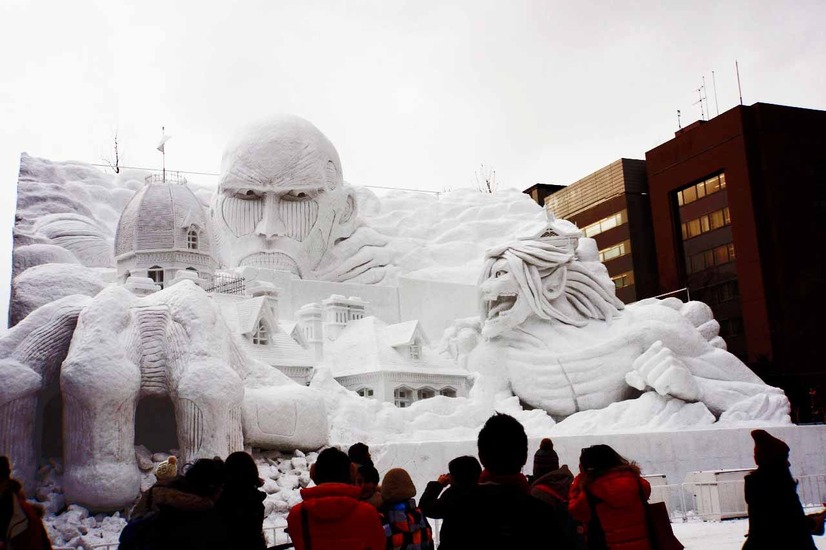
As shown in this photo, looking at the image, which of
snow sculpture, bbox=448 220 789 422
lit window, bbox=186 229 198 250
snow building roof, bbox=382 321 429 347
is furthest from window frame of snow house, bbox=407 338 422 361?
lit window, bbox=186 229 198 250

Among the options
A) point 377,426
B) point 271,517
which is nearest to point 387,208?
point 377,426

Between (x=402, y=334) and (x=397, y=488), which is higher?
(x=402, y=334)

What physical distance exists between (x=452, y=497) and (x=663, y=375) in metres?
14.6

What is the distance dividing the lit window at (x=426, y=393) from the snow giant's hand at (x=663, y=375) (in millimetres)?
4208

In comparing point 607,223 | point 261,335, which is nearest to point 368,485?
point 261,335

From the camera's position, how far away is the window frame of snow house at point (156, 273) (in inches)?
679

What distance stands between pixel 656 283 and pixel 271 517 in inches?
1238

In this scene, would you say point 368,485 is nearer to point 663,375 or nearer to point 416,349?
point 416,349

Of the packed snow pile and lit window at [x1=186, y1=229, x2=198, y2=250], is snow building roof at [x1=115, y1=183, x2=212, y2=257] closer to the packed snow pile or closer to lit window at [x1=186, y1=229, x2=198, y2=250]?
lit window at [x1=186, y1=229, x2=198, y2=250]

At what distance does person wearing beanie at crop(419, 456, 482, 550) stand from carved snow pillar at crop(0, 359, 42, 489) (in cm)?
666

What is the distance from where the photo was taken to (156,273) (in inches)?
683

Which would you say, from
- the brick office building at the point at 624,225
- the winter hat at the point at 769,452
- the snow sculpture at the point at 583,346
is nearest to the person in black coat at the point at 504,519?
the winter hat at the point at 769,452

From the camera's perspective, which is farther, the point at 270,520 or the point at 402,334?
the point at 402,334

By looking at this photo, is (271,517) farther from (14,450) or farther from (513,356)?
(513,356)
